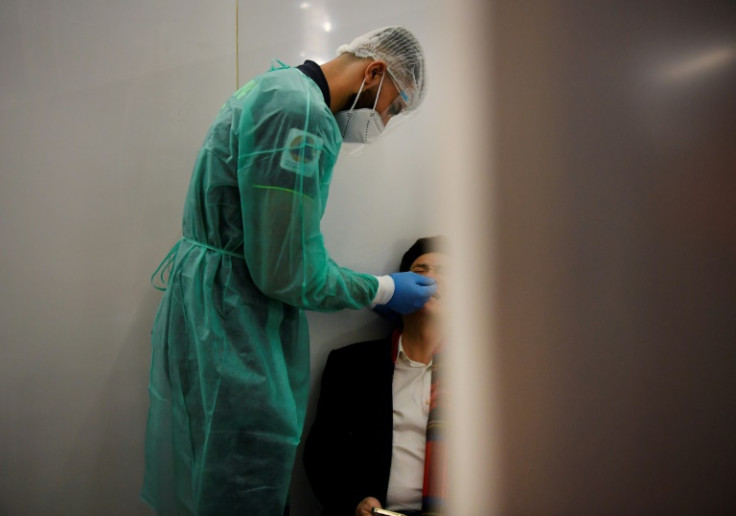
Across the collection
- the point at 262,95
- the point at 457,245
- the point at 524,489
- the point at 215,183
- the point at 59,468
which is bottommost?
the point at 59,468

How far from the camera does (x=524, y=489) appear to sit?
0.83 feet

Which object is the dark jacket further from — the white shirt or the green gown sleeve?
the green gown sleeve

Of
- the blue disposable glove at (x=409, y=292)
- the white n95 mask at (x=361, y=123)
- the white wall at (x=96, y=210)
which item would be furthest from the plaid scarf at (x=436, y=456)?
the white n95 mask at (x=361, y=123)

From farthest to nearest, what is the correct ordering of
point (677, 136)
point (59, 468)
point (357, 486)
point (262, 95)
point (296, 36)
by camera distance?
1. point (59, 468)
2. point (296, 36)
3. point (357, 486)
4. point (262, 95)
5. point (677, 136)

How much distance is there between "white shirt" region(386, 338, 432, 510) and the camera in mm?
788

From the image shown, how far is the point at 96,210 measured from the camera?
117 centimetres

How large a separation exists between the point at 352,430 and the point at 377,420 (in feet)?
0.28

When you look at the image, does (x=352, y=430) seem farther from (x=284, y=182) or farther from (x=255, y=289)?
(x=284, y=182)

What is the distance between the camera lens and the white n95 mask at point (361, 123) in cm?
94

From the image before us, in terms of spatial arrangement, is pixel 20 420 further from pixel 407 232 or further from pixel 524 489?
pixel 524 489

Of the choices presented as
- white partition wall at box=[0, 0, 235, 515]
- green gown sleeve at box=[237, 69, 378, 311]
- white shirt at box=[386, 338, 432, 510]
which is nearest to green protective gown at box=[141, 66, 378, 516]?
green gown sleeve at box=[237, 69, 378, 311]

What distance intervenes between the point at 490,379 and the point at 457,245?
103mm

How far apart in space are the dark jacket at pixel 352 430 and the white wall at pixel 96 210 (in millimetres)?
95

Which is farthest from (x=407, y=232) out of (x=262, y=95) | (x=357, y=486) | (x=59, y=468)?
(x=59, y=468)
